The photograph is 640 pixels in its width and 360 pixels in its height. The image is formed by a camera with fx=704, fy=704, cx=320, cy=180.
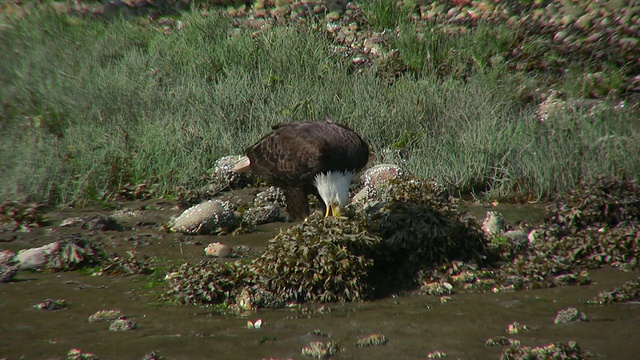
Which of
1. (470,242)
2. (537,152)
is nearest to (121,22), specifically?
(537,152)

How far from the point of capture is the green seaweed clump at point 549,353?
323 centimetres

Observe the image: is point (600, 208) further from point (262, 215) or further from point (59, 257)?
point (59, 257)

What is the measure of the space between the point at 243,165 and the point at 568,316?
3958 mm

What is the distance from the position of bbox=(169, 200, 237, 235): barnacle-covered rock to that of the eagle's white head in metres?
0.86

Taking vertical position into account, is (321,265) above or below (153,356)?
above

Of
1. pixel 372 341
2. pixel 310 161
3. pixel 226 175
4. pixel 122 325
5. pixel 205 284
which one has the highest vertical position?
pixel 226 175

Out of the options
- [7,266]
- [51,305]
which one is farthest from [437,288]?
[7,266]

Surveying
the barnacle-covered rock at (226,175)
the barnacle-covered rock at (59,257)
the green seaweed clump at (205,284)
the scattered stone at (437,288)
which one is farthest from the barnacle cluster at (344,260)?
the barnacle-covered rock at (226,175)

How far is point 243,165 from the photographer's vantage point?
7109 millimetres

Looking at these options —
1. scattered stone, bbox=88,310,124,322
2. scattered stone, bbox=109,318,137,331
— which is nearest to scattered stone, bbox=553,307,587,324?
scattered stone, bbox=109,318,137,331

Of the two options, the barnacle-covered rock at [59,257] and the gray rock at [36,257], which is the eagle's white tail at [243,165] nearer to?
the barnacle-covered rock at [59,257]

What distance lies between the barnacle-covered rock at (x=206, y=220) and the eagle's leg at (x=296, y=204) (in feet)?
1.98

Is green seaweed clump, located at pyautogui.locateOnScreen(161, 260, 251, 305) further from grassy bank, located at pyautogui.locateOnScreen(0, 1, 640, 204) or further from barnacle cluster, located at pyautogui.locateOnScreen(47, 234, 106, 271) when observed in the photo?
grassy bank, located at pyautogui.locateOnScreen(0, 1, 640, 204)

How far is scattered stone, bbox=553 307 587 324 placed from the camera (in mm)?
3908
